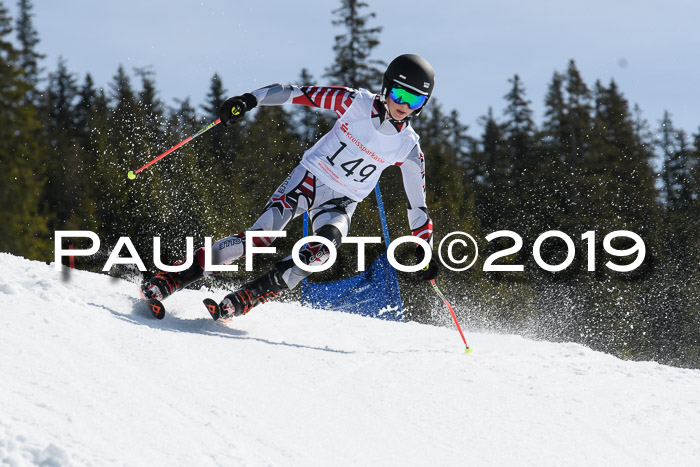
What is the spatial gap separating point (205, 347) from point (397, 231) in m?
18.5

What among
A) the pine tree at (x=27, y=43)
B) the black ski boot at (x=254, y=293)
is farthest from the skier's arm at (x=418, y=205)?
the pine tree at (x=27, y=43)

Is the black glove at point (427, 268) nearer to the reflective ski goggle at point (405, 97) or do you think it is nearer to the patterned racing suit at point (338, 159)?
the patterned racing suit at point (338, 159)

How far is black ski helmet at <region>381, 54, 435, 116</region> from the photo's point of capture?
439 centimetres

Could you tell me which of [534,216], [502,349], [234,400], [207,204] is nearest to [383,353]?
[502,349]

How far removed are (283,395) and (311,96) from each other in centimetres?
247

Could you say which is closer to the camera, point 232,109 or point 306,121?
point 232,109

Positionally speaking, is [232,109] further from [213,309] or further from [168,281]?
[213,309]

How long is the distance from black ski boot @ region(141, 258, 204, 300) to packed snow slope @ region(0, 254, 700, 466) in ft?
0.51

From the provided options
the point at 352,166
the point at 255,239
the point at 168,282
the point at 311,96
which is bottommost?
the point at 168,282

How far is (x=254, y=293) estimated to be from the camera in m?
4.36

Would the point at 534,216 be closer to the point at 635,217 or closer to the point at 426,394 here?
the point at 635,217

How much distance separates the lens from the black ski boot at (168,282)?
166 inches

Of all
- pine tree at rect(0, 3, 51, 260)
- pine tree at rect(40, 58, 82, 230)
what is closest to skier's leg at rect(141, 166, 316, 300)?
pine tree at rect(0, 3, 51, 260)

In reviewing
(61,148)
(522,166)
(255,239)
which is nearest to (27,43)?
(61,148)
